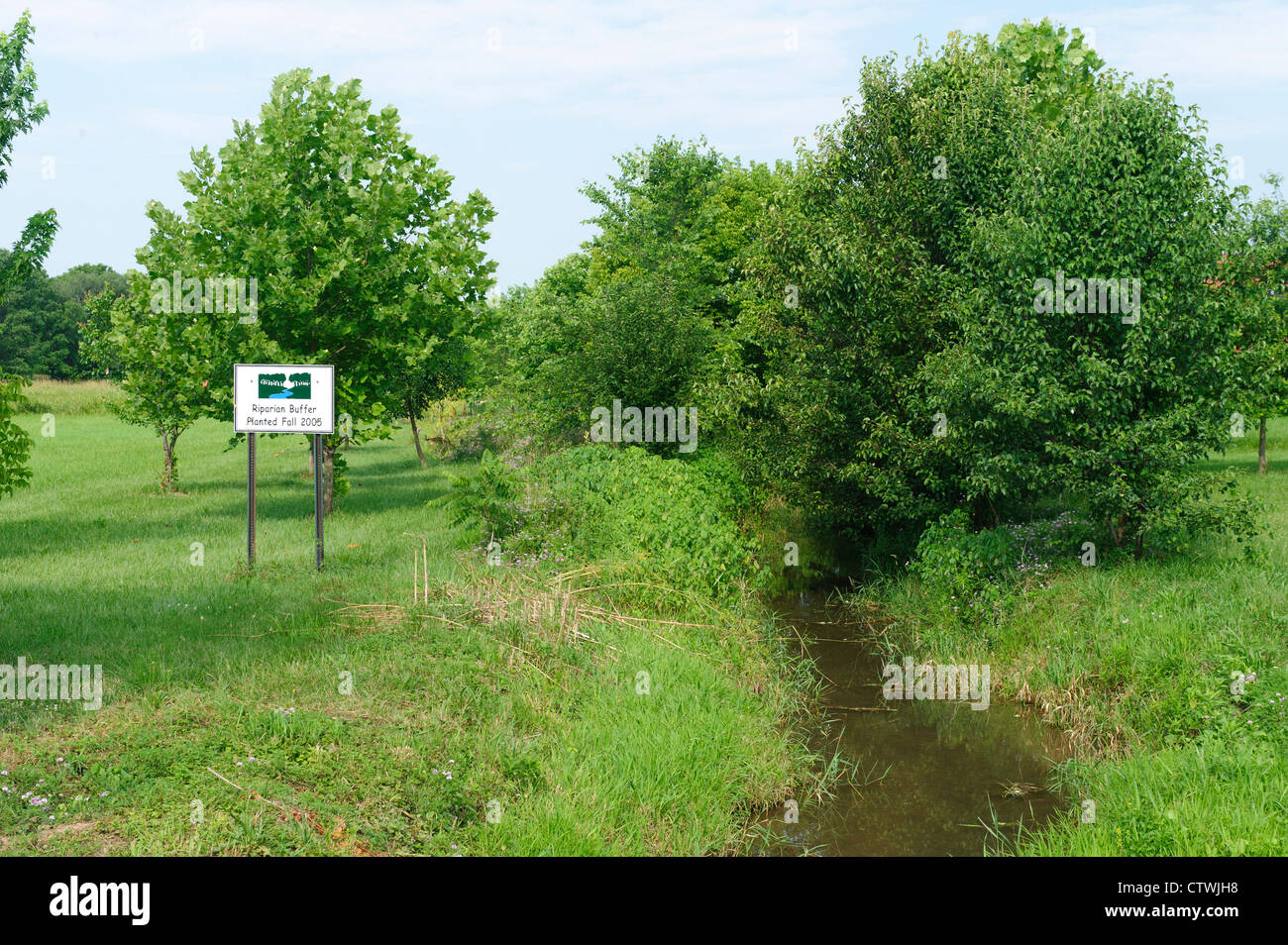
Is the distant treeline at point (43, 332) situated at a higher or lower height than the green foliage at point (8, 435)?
higher

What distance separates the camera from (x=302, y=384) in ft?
51.3

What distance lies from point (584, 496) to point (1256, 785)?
1098 cm

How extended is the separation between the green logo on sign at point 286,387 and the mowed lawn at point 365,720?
2.64 m

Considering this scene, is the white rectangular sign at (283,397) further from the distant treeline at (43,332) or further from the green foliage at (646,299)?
the distant treeline at (43,332)

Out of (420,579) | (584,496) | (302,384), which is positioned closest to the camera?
(420,579)

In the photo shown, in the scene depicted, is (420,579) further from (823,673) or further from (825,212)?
(825,212)

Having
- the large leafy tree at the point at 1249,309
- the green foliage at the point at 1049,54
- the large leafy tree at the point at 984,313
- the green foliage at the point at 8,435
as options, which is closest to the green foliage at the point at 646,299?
the large leafy tree at the point at 984,313

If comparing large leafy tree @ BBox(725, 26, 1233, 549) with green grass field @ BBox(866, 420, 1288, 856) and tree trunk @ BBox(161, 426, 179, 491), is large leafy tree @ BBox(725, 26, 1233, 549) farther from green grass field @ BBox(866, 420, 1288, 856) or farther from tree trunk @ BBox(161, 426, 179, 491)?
tree trunk @ BBox(161, 426, 179, 491)

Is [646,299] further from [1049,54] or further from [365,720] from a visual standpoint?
[365,720]

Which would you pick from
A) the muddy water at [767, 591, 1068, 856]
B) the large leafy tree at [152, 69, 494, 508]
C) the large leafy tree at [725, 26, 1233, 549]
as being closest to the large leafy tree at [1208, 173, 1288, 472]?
the large leafy tree at [725, 26, 1233, 549]

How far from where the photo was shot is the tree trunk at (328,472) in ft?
75.0

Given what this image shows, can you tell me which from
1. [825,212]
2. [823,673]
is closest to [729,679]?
[823,673]

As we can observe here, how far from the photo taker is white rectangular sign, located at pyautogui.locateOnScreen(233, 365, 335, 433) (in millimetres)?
15477

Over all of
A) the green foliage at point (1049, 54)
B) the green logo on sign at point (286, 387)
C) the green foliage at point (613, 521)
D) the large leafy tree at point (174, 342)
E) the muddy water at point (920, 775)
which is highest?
the green foliage at point (1049, 54)
